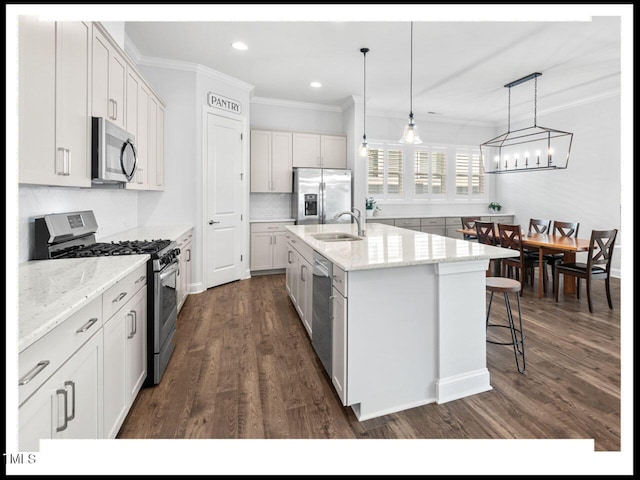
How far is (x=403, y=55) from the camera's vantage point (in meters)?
3.87

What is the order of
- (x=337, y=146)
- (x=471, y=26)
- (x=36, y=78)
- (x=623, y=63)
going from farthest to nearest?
(x=337, y=146) < (x=471, y=26) < (x=36, y=78) < (x=623, y=63)

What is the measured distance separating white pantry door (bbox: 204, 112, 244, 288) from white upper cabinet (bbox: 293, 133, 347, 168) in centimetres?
113

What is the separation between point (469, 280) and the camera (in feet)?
6.37

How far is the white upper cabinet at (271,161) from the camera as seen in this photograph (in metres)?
5.30

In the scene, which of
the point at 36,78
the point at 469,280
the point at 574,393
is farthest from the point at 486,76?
the point at 36,78

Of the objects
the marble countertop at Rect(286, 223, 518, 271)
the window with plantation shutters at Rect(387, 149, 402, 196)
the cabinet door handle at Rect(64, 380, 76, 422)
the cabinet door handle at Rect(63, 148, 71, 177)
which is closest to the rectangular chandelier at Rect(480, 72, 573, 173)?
the window with plantation shutters at Rect(387, 149, 402, 196)

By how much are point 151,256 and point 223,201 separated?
2638 mm

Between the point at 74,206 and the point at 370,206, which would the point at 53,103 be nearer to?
the point at 74,206

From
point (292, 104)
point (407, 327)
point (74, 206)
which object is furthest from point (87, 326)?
point (292, 104)

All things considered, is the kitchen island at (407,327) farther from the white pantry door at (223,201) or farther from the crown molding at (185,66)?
the crown molding at (185,66)

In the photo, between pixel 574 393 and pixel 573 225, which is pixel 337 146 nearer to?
pixel 573 225

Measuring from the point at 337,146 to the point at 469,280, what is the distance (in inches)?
169

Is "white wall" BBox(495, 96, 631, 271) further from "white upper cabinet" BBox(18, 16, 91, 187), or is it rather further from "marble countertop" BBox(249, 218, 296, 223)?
"white upper cabinet" BBox(18, 16, 91, 187)

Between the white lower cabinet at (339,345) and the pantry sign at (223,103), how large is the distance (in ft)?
11.8
